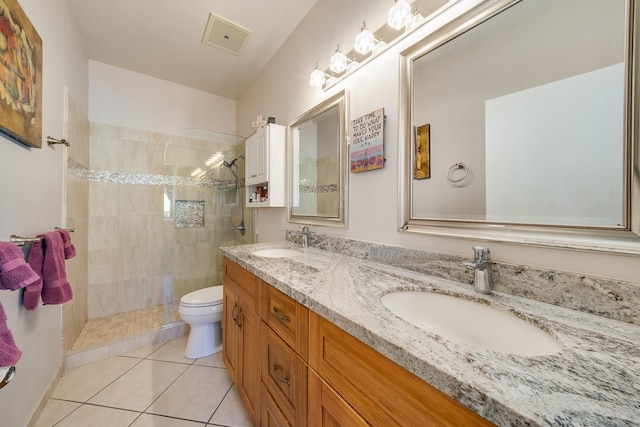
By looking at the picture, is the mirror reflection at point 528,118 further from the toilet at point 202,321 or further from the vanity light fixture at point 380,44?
the toilet at point 202,321

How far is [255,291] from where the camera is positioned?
45.3 inches

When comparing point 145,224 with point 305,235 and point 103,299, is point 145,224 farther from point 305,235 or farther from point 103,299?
point 305,235

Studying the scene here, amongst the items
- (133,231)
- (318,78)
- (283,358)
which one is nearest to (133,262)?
(133,231)

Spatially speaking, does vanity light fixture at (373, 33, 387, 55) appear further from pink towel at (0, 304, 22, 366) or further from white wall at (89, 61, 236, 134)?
white wall at (89, 61, 236, 134)

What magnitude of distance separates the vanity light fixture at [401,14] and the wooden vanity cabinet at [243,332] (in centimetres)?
131

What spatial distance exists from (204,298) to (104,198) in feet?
5.15

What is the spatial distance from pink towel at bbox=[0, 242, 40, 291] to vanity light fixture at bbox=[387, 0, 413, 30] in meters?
1.72

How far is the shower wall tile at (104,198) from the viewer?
2330mm

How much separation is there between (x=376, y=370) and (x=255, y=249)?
4.17 ft

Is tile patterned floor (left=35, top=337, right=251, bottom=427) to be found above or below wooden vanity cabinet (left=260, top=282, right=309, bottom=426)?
below

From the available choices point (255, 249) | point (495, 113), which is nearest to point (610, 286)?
point (495, 113)

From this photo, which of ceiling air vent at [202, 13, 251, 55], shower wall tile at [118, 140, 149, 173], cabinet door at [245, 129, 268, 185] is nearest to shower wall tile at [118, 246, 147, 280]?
shower wall tile at [118, 140, 149, 173]

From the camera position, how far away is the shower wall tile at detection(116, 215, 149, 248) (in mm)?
2459

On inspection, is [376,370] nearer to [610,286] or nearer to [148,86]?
[610,286]
